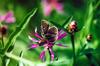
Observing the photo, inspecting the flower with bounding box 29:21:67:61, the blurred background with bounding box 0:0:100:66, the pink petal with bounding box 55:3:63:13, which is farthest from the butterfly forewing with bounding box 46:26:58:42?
the pink petal with bounding box 55:3:63:13

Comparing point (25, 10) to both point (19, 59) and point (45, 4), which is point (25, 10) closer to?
point (45, 4)

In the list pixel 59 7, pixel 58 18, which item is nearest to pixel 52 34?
pixel 58 18

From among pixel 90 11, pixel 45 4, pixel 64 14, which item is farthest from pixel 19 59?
pixel 45 4

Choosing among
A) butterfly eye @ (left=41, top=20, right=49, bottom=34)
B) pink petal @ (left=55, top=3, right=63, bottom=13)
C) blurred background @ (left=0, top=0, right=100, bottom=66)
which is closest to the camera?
butterfly eye @ (left=41, top=20, right=49, bottom=34)

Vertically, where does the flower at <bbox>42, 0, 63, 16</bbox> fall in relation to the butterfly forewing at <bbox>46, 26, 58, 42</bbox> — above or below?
below

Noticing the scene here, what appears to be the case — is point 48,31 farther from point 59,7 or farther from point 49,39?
point 59,7

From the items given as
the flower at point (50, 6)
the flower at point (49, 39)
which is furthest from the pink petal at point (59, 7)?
the flower at point (49, 39)

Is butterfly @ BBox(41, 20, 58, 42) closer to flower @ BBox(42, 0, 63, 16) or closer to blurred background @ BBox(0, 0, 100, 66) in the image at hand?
blurred background @ BBox(0, 0, 100, 66)

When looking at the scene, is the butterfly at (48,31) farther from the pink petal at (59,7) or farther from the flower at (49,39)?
the pink petal at (59,7)
